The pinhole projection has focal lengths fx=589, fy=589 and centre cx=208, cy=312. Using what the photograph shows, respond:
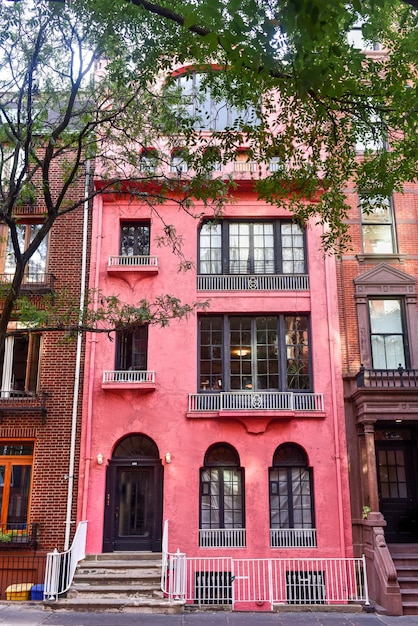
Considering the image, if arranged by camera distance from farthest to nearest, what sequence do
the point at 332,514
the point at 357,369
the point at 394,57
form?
the point at 357,369
the point at 332,514
the point at 394,57

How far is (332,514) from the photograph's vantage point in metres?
15.4

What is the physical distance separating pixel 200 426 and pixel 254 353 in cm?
261

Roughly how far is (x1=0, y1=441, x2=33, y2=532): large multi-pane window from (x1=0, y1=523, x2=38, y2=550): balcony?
3 centimetres

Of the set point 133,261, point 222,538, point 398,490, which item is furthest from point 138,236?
point 398,490

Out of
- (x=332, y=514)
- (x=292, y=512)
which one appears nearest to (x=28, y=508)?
(x=292, y=512)

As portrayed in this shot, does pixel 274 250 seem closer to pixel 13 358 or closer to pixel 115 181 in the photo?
pixel 115 181

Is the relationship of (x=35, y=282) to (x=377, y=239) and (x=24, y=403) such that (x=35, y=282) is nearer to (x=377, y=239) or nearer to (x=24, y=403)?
(x=24, y=403)

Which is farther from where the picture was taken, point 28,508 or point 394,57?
point 28,508

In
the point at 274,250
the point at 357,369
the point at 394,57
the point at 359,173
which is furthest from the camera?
the point at 274,250

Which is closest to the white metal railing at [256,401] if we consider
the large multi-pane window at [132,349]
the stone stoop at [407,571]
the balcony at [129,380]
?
the balcony at [129,380]

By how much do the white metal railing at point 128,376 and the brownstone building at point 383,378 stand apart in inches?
217

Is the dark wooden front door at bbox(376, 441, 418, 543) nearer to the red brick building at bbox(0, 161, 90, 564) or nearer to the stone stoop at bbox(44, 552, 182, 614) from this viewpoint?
the stone stoop at bbox(44, 552, 182, 614)

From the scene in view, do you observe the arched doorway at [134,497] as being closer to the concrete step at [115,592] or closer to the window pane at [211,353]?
the concrete step at [115,592]

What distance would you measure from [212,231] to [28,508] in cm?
942
